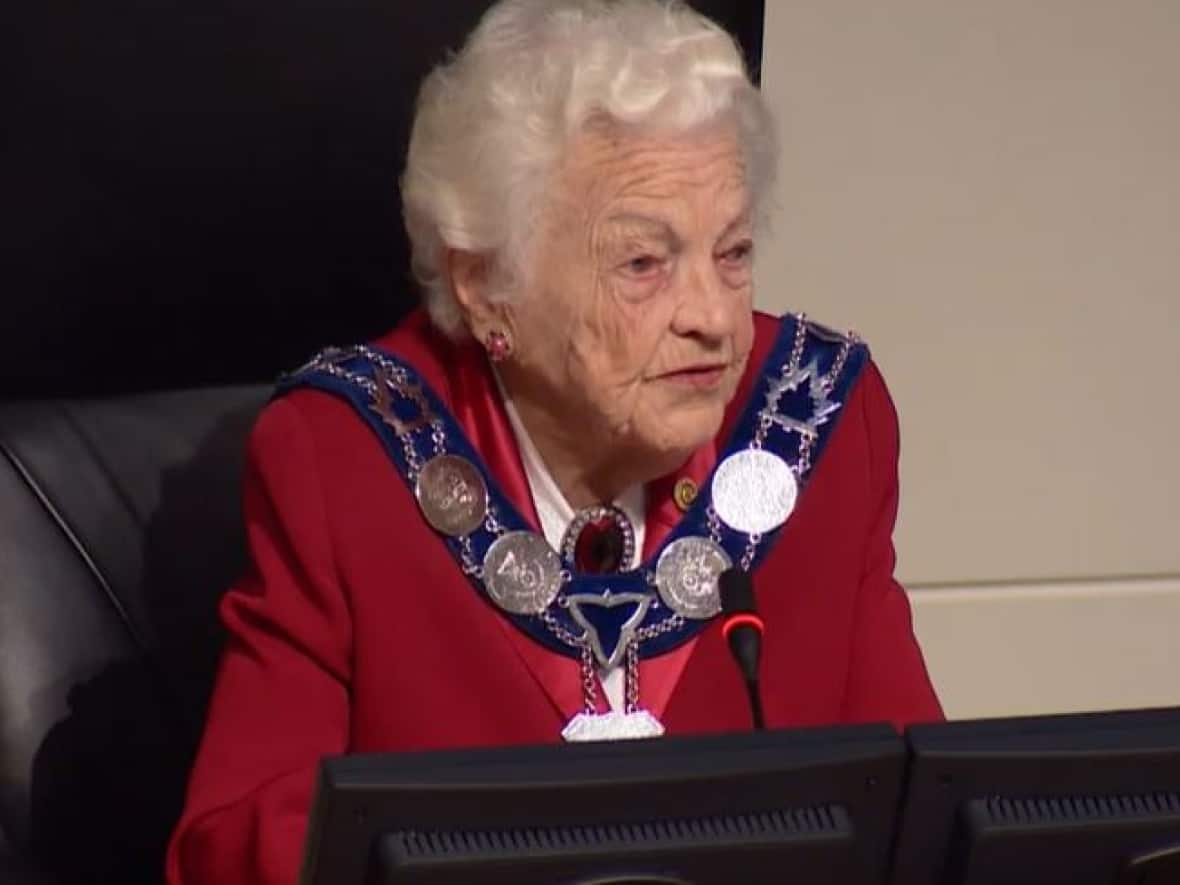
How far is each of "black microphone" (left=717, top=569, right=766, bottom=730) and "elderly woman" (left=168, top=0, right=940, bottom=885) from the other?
216 mm

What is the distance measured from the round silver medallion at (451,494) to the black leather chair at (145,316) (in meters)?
0.27

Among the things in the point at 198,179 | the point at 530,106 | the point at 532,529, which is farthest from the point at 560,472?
the point at 198,179

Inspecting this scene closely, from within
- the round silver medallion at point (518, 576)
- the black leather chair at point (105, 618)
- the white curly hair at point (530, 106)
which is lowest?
the black leather chair at point (105, 618)

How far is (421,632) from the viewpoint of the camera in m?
1.76

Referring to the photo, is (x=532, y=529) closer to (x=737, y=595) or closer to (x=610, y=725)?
(x=610, y=725)

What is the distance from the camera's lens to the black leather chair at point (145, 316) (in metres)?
1.89

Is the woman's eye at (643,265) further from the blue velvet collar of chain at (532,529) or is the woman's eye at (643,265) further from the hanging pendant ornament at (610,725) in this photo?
the hanging pendant ornament at (610,725)

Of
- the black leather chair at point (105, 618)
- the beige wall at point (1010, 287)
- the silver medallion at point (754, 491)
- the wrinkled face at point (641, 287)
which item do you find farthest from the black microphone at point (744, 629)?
the beige wall at point (1010, 287)

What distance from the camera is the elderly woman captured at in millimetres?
1691

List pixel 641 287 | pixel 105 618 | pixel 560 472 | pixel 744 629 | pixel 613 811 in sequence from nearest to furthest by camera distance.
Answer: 1. pixel 613 811
2. pixel 744 629
3. pixel 641 287
4. pixel 560 472
5. pixel 105 618

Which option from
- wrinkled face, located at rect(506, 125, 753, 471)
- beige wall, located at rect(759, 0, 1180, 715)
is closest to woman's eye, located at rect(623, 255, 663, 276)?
wrinkled face, located at rect(506, 125, 753, 471)

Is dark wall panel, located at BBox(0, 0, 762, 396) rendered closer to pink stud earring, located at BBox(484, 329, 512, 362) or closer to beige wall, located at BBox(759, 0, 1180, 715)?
pink stud earring, located at BBox(484, 329, 512, 362)

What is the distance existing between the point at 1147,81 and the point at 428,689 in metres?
1.30

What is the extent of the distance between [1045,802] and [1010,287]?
1568mm
